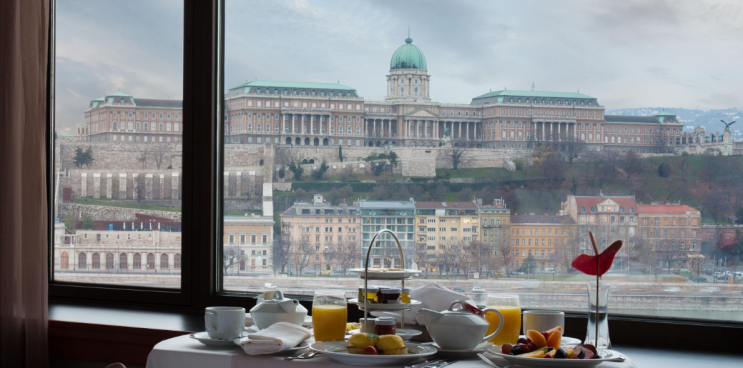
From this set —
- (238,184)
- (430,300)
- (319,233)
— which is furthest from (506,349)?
(238,184)

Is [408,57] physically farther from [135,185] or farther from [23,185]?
[23,185]

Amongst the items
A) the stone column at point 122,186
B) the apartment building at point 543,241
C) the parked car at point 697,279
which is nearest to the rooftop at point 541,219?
the apartment building at point 543,241

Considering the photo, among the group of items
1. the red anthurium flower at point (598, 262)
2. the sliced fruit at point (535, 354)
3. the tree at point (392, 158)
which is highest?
the tree at point (392, 158)

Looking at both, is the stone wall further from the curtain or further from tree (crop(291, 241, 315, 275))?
tree (crop(291, 241, 315, 275))

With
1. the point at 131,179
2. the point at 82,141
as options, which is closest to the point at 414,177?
the point at 131,179

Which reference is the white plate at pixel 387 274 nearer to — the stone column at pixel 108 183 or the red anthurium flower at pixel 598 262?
the red anthurium flower at pixel 598 262

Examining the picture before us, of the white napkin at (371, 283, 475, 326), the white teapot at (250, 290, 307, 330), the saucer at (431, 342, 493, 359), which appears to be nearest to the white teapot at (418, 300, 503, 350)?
the saucer at (431, 342, 493, 359)

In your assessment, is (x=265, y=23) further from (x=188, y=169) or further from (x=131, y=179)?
(x=131, y=179)
